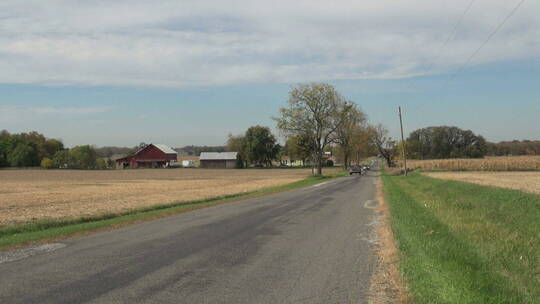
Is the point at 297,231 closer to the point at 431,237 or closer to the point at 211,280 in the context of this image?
the point at 431,237

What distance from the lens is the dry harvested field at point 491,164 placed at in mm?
67000

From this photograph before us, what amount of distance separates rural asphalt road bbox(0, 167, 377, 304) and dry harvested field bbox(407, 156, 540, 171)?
62699 mm

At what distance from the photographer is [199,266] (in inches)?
338

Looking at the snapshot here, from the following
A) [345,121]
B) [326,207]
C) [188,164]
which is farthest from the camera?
[188,164]

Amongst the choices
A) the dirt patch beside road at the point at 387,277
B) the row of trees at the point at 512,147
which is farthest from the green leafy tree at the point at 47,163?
the row of trees at the point at 512,147

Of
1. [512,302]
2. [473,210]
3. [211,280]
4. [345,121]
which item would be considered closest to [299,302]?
[211,280]

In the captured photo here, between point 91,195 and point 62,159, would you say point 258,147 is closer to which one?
point 62,159

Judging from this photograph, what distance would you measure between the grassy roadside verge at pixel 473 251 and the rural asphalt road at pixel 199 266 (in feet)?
3.08

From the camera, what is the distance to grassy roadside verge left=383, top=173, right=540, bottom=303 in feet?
22.0

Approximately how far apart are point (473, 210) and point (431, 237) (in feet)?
21.7

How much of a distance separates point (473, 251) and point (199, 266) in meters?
5.74

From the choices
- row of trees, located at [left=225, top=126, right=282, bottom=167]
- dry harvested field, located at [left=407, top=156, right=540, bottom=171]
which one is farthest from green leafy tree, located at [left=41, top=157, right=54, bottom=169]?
dry harvested field, located at [left=407, top=156, right=540, bottom=171]

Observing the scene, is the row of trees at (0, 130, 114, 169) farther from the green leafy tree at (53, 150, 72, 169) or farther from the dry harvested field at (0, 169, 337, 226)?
the dry harvested field at (0, 169, 337, 226)

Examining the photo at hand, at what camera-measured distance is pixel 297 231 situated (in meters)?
13.4
